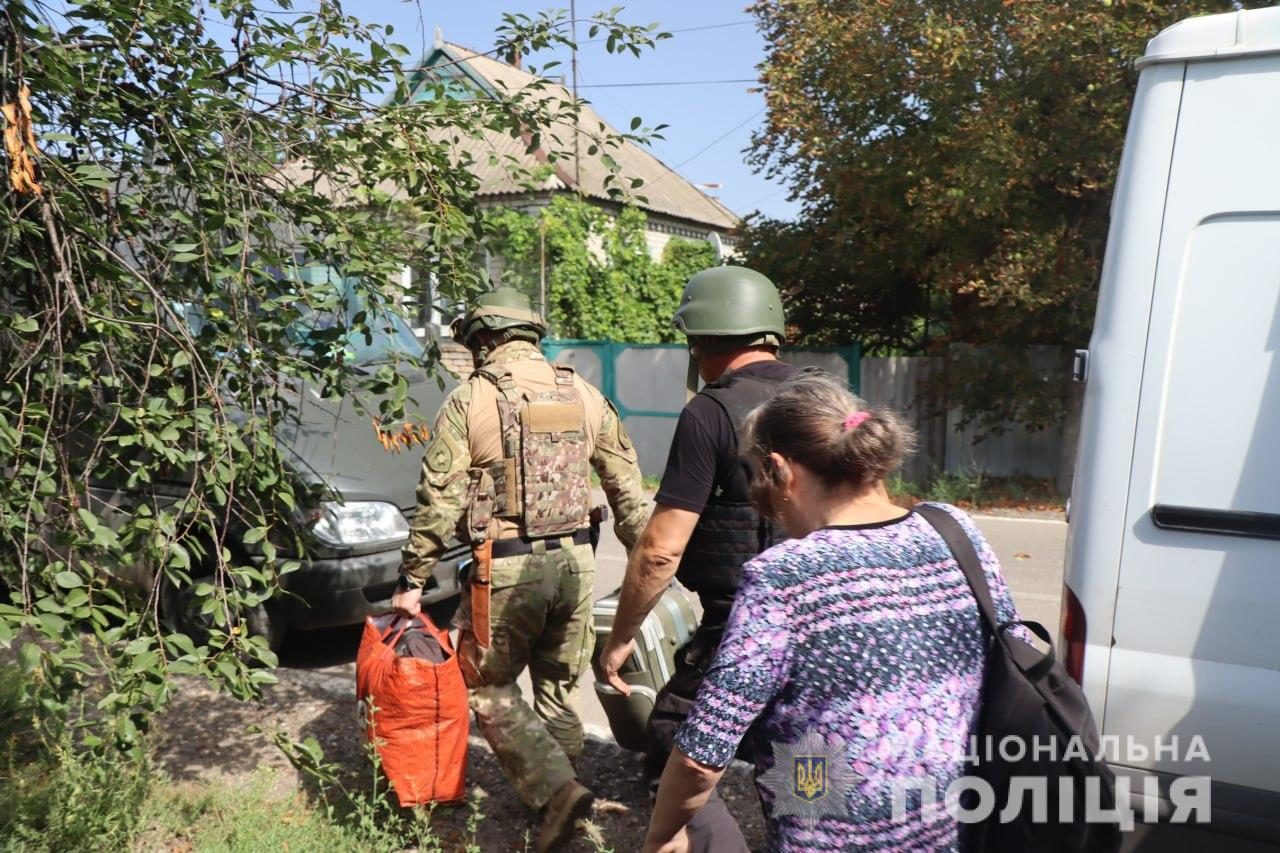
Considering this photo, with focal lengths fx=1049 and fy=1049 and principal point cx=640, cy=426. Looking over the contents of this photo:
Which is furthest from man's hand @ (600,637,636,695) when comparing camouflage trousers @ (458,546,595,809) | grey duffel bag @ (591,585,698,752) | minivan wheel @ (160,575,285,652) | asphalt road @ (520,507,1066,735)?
minivan wheel @ (160,575,285,652)

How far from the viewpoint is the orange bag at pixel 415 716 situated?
341 cm

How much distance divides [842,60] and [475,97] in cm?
723

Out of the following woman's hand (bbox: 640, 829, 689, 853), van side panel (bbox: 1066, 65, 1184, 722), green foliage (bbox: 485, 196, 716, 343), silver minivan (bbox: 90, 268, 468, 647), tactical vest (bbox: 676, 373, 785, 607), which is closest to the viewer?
woman's hand (bbox: 640, 829, 689, 853)

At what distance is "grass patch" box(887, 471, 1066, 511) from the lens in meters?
10.2

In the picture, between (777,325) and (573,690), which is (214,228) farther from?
(573,690)

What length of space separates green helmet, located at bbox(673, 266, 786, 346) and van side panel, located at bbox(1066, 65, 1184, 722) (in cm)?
89

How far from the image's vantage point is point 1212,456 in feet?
7.84

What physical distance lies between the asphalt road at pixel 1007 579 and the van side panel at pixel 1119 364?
7.83ft

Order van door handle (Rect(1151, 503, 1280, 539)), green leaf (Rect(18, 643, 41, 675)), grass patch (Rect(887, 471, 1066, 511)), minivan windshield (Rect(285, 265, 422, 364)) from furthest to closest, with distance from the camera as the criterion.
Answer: grass patch (Rect(887, 471, 1066, 511))
minivan windshield (Rect(285, 265, 422, 364))
green leaf (Rect(18, 643, 41, 675))
van door handle (Rect(1151, 503, 1280, 539))

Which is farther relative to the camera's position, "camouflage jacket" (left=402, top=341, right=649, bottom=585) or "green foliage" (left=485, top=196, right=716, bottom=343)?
"green foliage" (left=485, top=196, right=716, bottom=343)

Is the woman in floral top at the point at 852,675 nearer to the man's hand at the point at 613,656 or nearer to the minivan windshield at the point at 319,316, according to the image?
the man's hand at the point at 613,656

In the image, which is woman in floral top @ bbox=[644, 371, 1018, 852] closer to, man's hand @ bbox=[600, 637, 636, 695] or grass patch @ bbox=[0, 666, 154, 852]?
man's hand @ bbox=[600, 637, 636, 695]

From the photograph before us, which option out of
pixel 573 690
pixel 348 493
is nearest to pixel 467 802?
pixel 573 690

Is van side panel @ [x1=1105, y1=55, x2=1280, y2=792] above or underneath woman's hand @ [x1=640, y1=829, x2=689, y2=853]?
above
